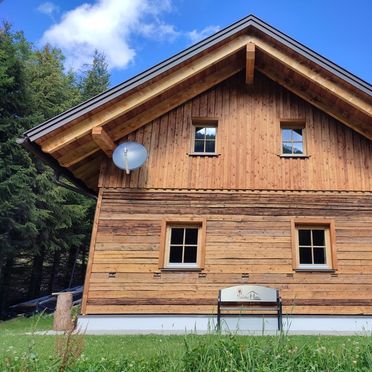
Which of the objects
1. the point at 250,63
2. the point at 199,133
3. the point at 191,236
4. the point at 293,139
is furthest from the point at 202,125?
the point at 191,236

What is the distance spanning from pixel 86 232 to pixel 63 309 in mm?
11308

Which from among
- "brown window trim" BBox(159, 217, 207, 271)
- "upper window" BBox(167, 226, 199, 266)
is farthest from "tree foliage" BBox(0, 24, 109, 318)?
"upper window" BBox(167, 226, 199, 266)

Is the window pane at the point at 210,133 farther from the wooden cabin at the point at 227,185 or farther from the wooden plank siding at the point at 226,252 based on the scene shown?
the wooden plank siding at the point at 226,252

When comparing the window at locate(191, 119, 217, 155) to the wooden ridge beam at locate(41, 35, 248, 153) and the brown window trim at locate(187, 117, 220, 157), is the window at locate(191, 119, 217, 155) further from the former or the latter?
the wooden ridge beam at locate(41, 35, 248, 153)

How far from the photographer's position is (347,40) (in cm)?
1211

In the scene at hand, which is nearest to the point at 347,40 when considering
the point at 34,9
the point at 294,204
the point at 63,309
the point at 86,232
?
the point at 294,204

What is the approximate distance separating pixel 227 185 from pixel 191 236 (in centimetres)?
141

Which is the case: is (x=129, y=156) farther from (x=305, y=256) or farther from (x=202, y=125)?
(x=305, y=256)

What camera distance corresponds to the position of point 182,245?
26.2 feet

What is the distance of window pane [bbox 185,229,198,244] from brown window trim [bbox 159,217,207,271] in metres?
0.14

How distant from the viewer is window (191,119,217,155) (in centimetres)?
873

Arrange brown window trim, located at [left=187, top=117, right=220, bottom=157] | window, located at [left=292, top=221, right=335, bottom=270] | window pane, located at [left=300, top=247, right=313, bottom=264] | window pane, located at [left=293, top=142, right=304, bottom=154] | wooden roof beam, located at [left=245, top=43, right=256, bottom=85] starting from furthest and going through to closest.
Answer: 1. window pane, located at [left=293, top=142, right=304, bottom=154]
2. brown window trim, located at [left=187, top=117, right=220, bottom=157]
3. wooden roof beam, located at [left=245, top=43, right=256, bottom=85]
4. window pane, located at [left=300, top=247, right=313, bottom=264]
5. window, located at [left=292, top=221, right=335, bottom=270]

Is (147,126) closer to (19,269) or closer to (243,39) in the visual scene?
(243,39)

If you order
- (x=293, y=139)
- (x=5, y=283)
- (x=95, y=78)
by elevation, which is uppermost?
(x=95, y=78)
